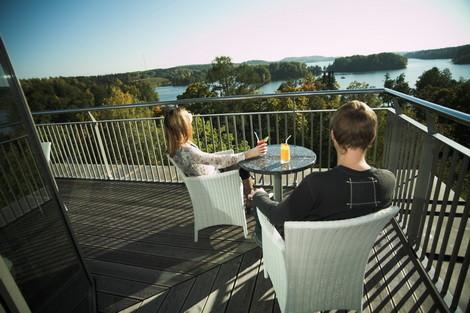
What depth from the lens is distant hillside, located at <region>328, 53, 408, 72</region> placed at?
38.0 metres

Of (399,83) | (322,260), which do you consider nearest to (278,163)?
(322,260)

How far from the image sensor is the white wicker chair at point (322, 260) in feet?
3.24

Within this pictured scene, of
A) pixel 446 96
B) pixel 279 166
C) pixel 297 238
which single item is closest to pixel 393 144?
pixel 279 166

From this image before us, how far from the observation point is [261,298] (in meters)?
1.69

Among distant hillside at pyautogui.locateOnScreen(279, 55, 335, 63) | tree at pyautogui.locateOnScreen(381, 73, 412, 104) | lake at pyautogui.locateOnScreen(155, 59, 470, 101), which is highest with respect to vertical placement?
distant hillside at pyautogui.locateOnScreen(279, 55, 335, 63)

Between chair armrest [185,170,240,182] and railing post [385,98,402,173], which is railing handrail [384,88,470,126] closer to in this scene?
railing post [385,98,402,173]

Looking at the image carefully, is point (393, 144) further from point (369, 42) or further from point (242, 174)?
point (369, 42)

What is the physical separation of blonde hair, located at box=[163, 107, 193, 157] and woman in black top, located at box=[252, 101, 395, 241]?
1256 millimetres

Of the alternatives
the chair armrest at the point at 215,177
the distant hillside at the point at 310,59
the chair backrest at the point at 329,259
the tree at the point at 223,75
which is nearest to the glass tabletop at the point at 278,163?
the chair armrest at the point at 215,177

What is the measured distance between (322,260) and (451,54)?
4219cm

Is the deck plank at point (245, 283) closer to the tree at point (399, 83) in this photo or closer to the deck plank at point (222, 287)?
the deck plank at point (222, 287)

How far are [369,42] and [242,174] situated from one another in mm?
43701

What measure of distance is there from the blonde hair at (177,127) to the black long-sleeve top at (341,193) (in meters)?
1.25

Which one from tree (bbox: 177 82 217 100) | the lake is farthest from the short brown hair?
tree (bbox: 177 82 217 100)
